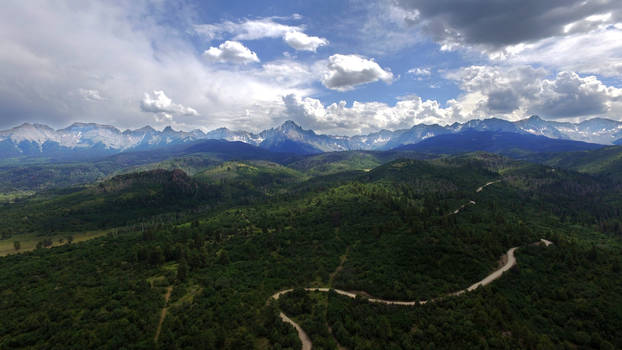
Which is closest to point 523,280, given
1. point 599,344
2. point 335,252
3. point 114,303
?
point 599,344

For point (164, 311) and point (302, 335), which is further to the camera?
point (164, 311)

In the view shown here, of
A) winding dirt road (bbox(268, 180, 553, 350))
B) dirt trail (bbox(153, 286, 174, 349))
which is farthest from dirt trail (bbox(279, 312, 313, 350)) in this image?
dirt trail (bbox(153, 286, 174, 349))

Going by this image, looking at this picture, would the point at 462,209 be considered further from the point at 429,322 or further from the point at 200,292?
the point at 200,292

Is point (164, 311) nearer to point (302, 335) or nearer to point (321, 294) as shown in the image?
point (302, 335)

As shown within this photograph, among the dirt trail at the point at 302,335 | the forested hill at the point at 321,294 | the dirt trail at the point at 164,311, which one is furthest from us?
the dirt trail at the point at 164,311

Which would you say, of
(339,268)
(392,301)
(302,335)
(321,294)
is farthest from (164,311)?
(392,301)

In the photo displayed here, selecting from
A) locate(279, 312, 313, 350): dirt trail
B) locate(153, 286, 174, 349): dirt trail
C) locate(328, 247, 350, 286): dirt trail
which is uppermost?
locate(153, 286, 174, 349): dirt trail

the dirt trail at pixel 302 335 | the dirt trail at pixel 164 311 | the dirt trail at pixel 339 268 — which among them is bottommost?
the dirt trail at pixel 339 268

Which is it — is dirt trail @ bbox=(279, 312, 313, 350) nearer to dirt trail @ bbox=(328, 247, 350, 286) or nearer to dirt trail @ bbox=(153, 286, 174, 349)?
dirt trail @ bbox=(328, 247, 350, 286)

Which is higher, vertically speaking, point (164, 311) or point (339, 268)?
point (164, 311)

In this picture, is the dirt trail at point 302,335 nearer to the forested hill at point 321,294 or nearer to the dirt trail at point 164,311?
the forested hill at point 321,294

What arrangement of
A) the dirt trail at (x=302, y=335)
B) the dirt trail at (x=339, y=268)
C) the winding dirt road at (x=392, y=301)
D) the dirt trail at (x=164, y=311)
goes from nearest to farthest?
the dirt trail at (x=302, y=335) → the dirt trail at (x=164, y=311) → the winding dirt road at (x=392, y=301) → the dirt trail at (x=339, y=268)

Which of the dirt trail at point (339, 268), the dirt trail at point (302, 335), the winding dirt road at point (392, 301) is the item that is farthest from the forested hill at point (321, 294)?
the winding dirt road at point (392, 301)
